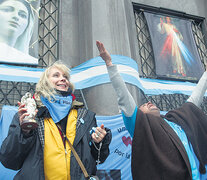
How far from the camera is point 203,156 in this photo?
2.47 metres

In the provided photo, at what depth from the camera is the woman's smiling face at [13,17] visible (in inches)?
247

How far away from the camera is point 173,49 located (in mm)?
8445

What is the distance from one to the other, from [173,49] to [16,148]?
7.52 metres

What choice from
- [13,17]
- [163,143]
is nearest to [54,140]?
[163,143]

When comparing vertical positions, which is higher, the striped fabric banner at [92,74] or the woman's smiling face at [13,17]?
the woman's smiling face at [13,17]

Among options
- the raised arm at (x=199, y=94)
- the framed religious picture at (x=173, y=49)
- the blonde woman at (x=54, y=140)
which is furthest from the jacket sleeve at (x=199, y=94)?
the framed religious picture at (x=173, y=49)

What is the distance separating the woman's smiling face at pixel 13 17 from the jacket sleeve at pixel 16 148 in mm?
4956

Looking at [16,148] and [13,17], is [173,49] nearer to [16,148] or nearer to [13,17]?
[13,17]

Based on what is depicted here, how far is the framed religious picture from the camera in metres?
8.10

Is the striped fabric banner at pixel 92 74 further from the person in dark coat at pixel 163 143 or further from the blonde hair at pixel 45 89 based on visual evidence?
the person in dark coat at pixel 163 143

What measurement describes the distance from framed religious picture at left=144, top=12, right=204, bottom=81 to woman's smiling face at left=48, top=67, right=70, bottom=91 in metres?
5.63

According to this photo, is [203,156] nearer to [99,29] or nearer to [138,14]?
[99,29]

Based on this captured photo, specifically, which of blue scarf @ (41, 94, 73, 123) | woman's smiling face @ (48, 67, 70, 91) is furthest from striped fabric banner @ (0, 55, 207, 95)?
blue scarf @ (41, 94, 73, 123)

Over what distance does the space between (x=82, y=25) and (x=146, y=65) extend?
9.03ft
